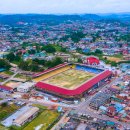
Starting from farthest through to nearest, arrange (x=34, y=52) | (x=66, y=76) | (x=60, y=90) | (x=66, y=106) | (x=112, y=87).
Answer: (x=34, y=52) → (x=66, y=76) → (x=112, y=87) → (x=60, y=90) → (x=66, y=106)

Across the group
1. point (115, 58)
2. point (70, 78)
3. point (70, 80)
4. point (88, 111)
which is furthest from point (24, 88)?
point (115, 58)

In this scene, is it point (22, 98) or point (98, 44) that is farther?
point (98, 44)

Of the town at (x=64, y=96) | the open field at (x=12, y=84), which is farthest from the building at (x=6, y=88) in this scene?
the open field at (x=12, y=84)

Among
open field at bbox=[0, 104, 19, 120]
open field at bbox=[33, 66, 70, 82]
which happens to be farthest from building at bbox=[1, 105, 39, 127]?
open field at bbox=[33, 66, 70, 82]

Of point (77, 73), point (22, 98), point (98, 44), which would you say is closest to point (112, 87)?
point (77, 73)

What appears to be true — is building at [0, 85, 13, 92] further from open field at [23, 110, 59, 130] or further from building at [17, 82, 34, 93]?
open field at [23, 110, 59, 130]

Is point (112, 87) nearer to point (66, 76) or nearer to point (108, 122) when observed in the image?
point (66, 76)

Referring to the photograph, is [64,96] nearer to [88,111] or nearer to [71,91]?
[71,91]
